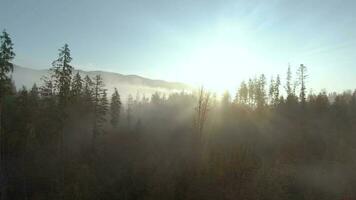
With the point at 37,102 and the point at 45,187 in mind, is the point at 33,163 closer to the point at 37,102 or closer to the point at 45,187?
the point at 45,187

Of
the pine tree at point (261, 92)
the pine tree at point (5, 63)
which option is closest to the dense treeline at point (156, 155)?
the pine tree at point (5, 63)

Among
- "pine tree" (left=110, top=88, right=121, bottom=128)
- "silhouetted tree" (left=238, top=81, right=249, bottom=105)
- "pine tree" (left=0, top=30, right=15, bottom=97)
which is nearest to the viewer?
"pine tree" (left=0, top=30, right=15, bottom=97)

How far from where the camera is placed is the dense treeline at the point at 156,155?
1396 inches

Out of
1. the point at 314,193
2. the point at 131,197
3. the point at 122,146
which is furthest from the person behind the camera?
the point at 122,146

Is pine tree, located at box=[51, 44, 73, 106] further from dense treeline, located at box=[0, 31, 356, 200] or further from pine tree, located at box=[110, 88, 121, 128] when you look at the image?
pine tree, located at box=[110, 88, 121, 128]

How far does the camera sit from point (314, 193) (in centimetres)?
3753

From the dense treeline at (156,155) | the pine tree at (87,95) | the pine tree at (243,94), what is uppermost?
the pine tree at (243,94)

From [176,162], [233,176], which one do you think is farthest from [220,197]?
[176,162]

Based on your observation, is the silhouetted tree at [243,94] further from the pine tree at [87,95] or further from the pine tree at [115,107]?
the pine tree at [87,95]

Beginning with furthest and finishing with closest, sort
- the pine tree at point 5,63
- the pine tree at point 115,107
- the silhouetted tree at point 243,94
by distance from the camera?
the silhouetted tree at point 243,94
the pine tree at point 115,107
the pine tree at point 5,63

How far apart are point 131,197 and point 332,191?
77.2 ft

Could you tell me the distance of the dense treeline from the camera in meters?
35.5

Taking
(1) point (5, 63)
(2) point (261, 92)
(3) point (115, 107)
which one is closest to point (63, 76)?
(1) point (5, 63)

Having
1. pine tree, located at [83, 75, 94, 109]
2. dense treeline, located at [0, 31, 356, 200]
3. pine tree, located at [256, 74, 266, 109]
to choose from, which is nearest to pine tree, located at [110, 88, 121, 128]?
dense treeline, located at [0, 31, 356, 200]
